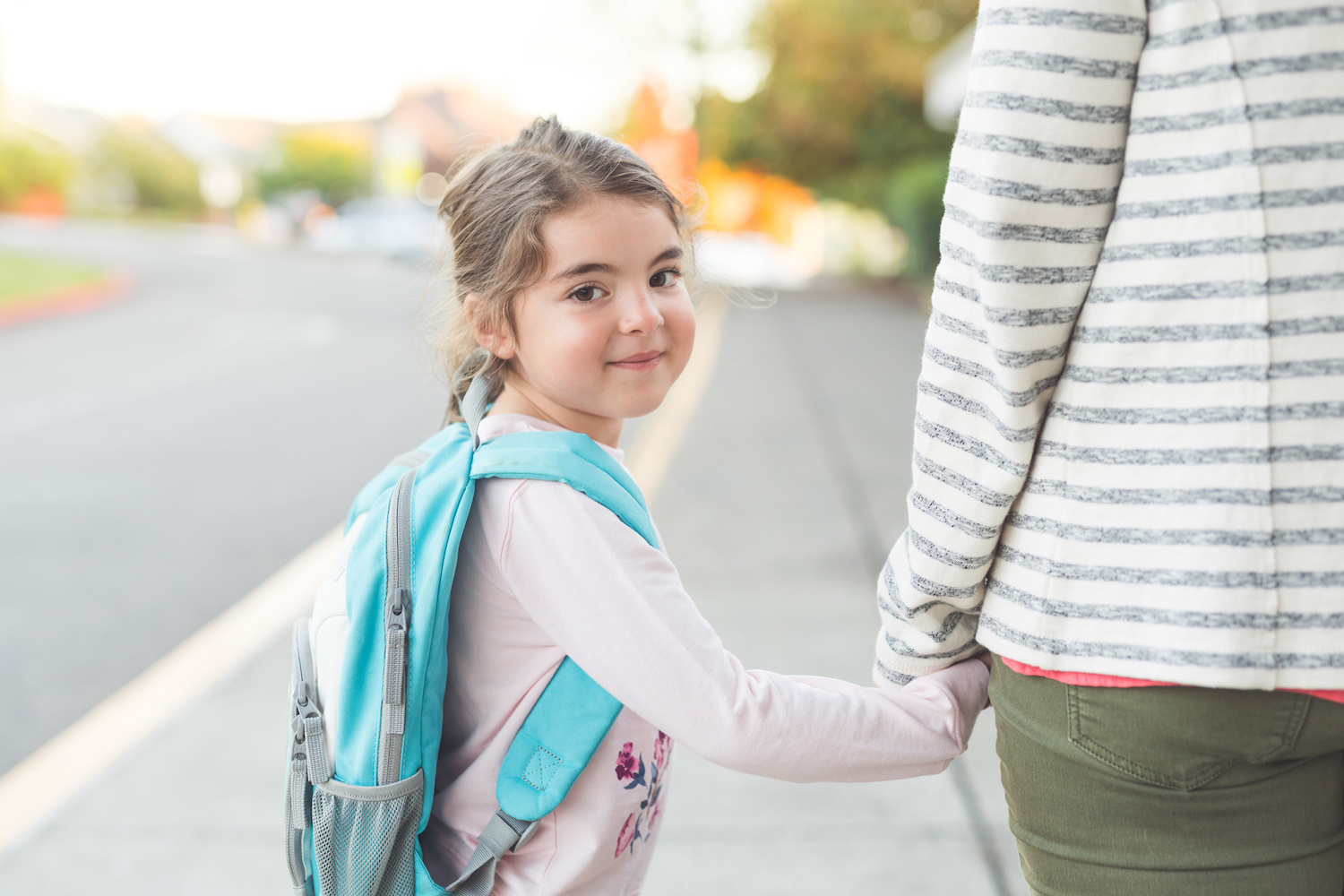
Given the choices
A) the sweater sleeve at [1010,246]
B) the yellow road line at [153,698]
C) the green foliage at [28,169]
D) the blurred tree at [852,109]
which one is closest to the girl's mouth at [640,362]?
the sweater sleeve at [1010,246]

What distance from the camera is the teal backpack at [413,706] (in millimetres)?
1300

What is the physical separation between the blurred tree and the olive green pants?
17.0 meters

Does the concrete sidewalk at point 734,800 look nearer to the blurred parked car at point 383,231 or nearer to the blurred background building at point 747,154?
the blurred background building at point 747,154

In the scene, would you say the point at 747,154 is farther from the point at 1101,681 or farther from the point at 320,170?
the point at 320,170

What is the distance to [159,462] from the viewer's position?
6.68 meters

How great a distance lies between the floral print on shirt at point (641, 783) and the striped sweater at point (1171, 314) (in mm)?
567

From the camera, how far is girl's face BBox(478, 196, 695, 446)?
1372 millimetres

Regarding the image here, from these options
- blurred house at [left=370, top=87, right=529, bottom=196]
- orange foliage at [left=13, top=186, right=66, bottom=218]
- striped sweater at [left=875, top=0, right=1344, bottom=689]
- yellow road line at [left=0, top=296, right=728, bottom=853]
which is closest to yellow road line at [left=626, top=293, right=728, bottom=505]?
yellow road line at [left=0, top=296, right=728, bottom=853]

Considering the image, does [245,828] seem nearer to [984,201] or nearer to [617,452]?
[617,452]

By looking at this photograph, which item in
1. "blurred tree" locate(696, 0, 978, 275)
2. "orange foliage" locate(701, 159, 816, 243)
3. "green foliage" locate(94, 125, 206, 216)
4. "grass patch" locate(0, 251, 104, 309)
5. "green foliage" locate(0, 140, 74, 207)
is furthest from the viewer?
"green foliage" locate(94, 125, 206, 216)

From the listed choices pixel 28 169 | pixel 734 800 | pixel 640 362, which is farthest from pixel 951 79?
pixel 28 169

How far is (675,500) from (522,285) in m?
4.41

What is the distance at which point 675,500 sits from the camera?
577 centimetres

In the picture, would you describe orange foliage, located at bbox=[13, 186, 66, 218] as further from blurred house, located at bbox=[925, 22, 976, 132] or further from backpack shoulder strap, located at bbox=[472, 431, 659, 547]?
backpack shoulder strap, located at bbox=[472, 431, 659, 547]
